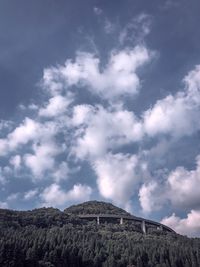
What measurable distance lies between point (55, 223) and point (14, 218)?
24332 millimetres

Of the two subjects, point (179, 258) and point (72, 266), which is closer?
point (72, 266)

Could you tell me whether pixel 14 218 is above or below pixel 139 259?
above

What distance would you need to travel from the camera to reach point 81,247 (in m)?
136

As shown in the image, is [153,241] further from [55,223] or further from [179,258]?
[55,223]

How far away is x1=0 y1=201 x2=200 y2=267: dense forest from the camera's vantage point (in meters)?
112

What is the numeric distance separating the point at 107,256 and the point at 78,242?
16090mm

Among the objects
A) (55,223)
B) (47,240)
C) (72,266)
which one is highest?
(55,223)

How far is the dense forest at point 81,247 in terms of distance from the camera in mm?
112438

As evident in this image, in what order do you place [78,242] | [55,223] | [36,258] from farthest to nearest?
1. [55,223]
2. [78,242]
3. [36,258]

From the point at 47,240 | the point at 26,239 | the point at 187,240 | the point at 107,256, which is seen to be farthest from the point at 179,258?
the point at 26,239

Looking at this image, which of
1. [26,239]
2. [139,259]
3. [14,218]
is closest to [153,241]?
[139,259]

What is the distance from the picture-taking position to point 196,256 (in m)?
140

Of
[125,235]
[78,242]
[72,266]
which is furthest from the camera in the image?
[125,235]

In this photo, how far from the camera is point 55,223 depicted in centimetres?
18212
